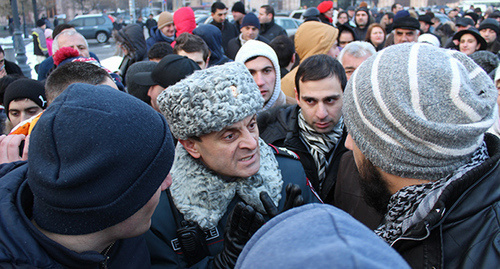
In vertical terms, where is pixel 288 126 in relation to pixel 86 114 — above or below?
below

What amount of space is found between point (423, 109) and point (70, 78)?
242 cm

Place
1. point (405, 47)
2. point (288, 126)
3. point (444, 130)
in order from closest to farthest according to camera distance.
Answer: point (444, 130) < point (405, 47) < point (288, 126)

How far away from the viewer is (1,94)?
12.9 ft

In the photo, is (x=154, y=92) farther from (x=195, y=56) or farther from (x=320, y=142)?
(x=320, y=142)

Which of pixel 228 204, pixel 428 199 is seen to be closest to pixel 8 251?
pixel 228 204

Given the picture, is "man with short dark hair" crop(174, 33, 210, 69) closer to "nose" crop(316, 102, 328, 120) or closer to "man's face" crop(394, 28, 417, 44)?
"nose" crop(316, 102, 328, 120)

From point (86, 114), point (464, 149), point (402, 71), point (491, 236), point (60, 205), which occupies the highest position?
point (402, 71)

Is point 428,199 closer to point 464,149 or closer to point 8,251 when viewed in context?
point 464,149

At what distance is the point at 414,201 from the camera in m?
1.45

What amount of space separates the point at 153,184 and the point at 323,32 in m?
4.04

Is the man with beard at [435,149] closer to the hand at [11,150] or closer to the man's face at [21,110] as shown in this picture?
the hand at [11,150]

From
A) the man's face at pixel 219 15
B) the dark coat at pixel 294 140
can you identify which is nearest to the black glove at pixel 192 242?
the dark coat at pixel 294 140

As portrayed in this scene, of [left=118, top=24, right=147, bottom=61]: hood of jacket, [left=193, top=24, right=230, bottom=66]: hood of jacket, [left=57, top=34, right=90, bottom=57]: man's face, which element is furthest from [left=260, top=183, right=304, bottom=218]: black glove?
[left=118, top=24, right=147, bottom=61]: hood of jacket

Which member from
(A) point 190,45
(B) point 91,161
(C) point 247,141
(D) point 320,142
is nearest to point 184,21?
(A) point 190,45
